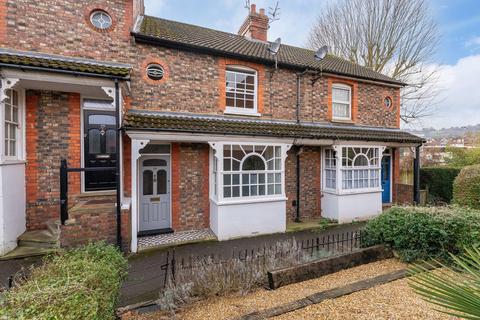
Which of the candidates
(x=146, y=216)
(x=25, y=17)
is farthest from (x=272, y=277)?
(x=25, y=17)

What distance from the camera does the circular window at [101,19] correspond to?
22.7ft

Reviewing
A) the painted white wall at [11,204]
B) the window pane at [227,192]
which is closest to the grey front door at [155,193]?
the window pane at [227,192]

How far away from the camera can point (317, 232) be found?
26.3 feet

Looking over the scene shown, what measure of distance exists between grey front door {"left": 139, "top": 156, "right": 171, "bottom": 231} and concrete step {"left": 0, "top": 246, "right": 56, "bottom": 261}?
7.93 ft

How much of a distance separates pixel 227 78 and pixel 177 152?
3.34 m

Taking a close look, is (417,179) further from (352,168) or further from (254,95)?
(254,95)

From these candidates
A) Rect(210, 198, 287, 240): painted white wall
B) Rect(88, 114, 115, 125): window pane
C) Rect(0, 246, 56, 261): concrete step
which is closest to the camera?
Rect(0, 246, 56, 261): concrete step

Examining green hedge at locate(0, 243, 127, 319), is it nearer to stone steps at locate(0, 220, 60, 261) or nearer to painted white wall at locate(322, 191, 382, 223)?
stone steps at locate(0, 220, 60, 261)

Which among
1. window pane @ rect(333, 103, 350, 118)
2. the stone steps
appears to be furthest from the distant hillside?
the stone steps

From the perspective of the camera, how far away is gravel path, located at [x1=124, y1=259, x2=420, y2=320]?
3.45m

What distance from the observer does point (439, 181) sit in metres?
12.3

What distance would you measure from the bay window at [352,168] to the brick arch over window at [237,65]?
3.42 meters

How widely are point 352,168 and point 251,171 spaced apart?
4.28 m

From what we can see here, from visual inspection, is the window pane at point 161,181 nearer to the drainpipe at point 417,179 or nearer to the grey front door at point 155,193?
the grey front door at point 155,193
